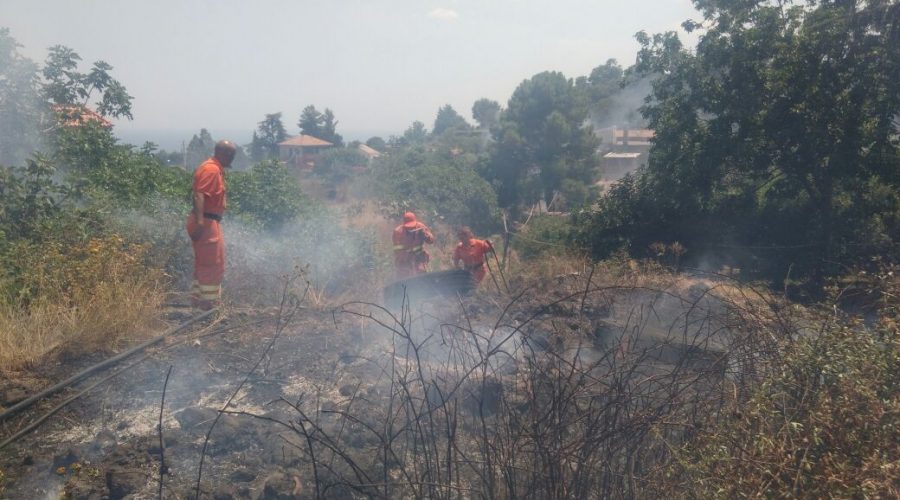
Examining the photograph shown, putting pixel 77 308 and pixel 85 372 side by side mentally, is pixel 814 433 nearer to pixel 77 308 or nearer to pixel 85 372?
pixel 85 372

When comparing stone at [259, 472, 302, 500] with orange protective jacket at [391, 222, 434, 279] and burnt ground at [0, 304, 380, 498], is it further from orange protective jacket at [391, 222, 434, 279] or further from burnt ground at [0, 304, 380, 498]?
orange protective jacket at [391, 222, 434, 279]

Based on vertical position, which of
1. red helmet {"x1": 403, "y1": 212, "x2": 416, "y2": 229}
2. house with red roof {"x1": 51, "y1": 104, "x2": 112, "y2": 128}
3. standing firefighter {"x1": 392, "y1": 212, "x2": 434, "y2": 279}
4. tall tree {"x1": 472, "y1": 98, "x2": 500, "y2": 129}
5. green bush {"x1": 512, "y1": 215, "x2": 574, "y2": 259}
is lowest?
green bush {"x1": 512, "y1": 215, "x2": 574, "y2": 259}

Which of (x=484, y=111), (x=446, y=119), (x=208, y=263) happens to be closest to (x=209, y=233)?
(x=208, y=263)

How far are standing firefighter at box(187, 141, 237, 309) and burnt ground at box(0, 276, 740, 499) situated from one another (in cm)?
39

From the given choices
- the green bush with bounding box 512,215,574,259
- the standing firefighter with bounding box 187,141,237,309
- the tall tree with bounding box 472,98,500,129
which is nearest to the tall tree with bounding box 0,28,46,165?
the standing firefighter with bounding box 187,141,237,309

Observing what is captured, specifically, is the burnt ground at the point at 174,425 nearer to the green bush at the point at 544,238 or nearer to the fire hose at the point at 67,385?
the fire hose at the point at 67,385

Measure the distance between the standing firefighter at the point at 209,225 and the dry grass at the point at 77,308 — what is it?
0.52 metres

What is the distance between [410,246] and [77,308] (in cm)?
450

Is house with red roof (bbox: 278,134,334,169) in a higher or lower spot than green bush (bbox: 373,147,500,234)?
higher

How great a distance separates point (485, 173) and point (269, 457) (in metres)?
29.1

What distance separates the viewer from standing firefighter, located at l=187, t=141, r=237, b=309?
7.12m

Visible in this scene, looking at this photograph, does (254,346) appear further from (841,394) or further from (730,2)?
(730,2)

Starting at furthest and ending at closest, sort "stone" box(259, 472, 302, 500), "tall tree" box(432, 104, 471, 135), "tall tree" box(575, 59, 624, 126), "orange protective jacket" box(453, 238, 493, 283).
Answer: "tall tree" box(432, 104, 471, 135) → "tall tree" box(575, 59, 624, 126) → "orange protective jacket" box(453, 238, 493, 283) → "stone" box(259, 472, 302, 500)

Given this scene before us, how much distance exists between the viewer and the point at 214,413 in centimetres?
494
